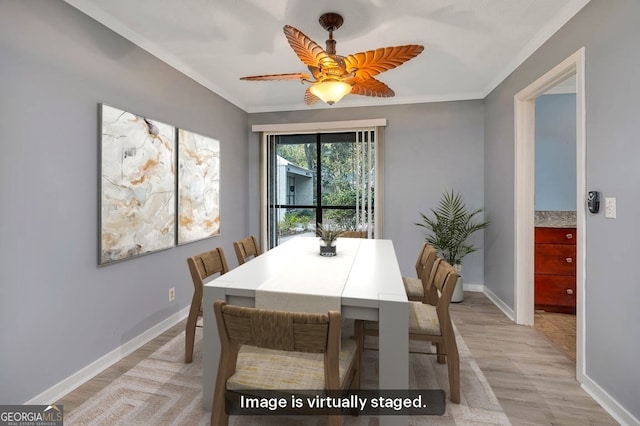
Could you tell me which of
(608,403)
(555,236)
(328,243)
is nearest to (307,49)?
(328,243)

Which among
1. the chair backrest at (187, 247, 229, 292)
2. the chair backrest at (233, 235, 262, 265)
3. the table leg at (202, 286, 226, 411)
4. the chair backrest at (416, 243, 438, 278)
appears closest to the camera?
the table leg at (202, 286, 226, 411)

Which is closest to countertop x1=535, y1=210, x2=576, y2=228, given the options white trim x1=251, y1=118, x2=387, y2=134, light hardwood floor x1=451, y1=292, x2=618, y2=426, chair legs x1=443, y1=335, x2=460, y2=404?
light hardwood floor x1=451, y1=292, x2=618, y2=426

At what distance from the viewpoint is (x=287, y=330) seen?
1041 millimetres

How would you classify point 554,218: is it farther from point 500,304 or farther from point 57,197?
point 57,197

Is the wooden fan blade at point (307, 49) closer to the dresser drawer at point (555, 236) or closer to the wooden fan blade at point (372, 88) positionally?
the wooden fan blade at point (372, 88)

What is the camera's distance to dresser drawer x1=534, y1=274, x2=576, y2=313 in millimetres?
3098

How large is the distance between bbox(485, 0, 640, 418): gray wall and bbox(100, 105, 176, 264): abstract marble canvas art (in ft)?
10.2

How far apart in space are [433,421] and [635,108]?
1.92m

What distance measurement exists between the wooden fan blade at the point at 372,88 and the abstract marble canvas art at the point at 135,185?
1684mm

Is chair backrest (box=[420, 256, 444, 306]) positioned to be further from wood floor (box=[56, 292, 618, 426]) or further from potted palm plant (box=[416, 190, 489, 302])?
potted palm plant (box=[416, 190, 489, 302])

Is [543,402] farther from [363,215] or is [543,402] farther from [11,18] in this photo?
[11,18]

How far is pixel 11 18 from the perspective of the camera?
154cm

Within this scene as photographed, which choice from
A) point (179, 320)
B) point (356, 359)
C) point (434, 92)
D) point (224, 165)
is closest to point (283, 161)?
point (224, 165)

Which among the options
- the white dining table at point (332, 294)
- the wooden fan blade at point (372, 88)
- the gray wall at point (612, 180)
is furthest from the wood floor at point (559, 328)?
the wooden fan blade at point (372, 88)
